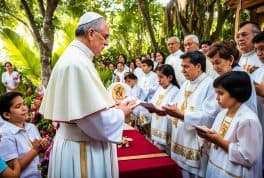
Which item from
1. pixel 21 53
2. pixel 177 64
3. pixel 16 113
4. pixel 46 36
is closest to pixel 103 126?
pixel 16 113

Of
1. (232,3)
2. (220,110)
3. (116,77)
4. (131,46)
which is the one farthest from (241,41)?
Result: (131,46)

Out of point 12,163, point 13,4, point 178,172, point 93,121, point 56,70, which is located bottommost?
point 178,172

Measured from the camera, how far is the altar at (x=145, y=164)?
3.07 m

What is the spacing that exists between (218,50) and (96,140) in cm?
161

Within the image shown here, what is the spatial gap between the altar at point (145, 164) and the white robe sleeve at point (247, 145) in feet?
2.29

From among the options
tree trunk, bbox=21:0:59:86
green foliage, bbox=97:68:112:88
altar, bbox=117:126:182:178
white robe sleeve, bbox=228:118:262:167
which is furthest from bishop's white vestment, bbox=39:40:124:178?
green foliage, bbox=97:68:112:88

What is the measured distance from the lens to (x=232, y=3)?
7.86 m

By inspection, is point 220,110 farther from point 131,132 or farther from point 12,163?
point 12,163

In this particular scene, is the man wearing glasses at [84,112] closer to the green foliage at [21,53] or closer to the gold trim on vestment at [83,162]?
the gold trim on vestment at [83,162]

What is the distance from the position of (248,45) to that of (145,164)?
193 cm

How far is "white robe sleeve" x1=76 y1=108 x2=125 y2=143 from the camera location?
8.25 ft

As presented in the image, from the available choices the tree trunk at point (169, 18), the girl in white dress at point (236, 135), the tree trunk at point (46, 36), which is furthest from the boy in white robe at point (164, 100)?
the tree trunk at point (169, 18)

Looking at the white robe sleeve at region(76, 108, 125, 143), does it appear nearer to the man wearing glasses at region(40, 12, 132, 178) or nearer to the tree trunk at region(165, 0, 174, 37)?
the man wearing glasses at region(40, 12, 132, 178)

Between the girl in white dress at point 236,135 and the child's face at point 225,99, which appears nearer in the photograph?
the girl in white dress at point 236,135
